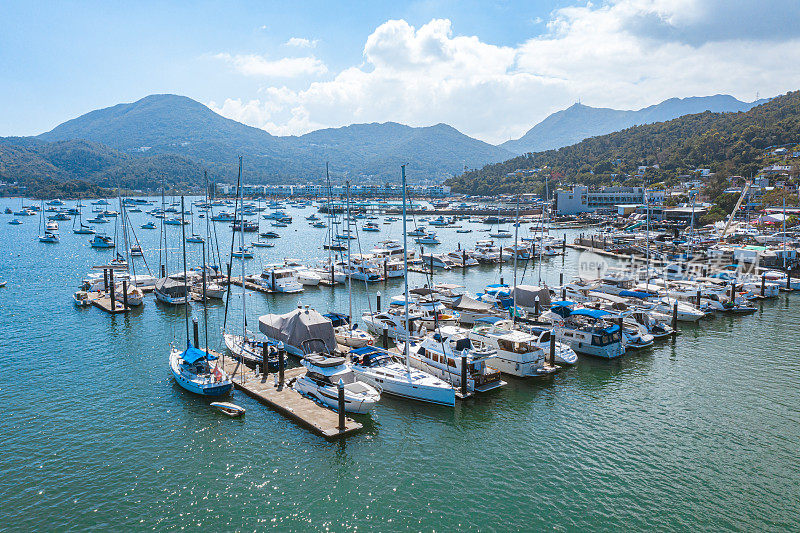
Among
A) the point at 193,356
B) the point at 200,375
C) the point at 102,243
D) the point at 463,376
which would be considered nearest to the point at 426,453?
the point at 463,376

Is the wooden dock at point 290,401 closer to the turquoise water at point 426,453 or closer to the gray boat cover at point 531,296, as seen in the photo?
the turquoise water at point 426,453

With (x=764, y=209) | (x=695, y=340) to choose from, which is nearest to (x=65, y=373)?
(x=695, y=340)

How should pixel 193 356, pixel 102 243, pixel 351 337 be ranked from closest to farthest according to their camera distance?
1. pixel 193 356
2. pixel 351 337
3. pixel 102 243

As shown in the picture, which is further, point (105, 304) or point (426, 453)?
point (105, 304)

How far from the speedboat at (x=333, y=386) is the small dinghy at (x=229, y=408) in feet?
11.6

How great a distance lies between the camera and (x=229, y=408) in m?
27.1

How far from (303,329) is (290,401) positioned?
671 cm

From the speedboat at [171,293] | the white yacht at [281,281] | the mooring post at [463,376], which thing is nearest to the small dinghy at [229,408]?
the mooring post at [463,376]

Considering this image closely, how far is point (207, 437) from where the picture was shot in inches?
977

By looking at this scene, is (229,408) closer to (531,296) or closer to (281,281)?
Answer: (531,296)

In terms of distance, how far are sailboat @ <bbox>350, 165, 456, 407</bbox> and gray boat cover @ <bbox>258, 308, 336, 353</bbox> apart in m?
2.17

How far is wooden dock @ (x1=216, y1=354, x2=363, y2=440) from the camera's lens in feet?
82.0

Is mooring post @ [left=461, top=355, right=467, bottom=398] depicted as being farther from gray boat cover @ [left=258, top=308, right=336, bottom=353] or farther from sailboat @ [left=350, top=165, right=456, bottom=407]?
gray boat cover @ [left=258, top=308, right=336, bottom=353]

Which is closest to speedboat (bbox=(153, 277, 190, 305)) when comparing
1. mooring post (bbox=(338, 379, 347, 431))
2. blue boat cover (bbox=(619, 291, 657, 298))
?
mooring post (bbox=(338, 379, 347, 431))
